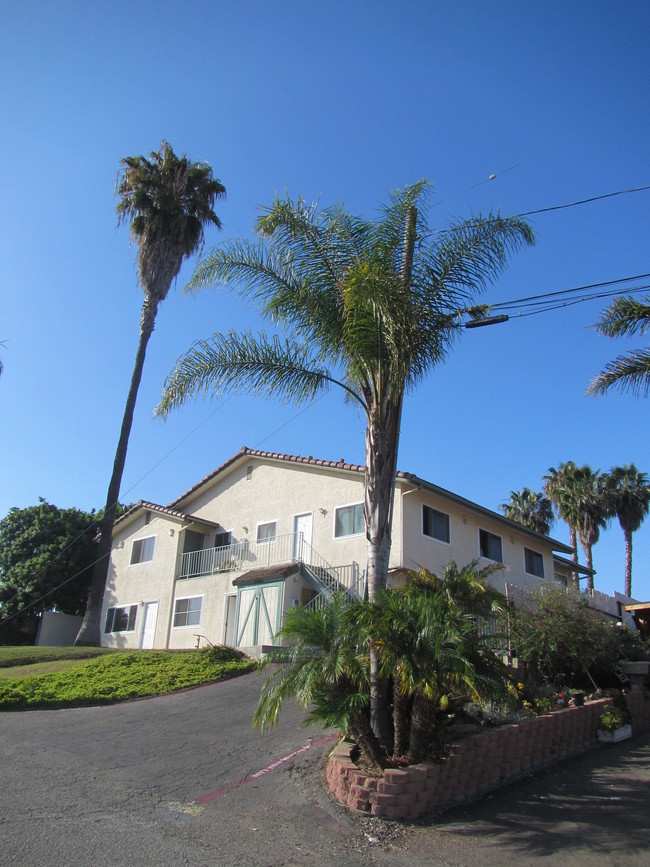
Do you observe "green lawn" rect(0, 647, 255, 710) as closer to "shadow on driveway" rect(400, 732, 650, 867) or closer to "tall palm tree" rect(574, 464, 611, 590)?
"shadow on driveway" rect(400, 732, 650, 867)

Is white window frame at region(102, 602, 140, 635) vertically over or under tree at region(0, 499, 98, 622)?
under

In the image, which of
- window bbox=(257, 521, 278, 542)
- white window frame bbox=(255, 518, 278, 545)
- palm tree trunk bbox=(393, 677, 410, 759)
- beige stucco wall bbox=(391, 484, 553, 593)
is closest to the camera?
palm tree trunk bbox=(393, 677, 410, 759)

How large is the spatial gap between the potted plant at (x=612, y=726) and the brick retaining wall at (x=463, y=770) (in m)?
0.76

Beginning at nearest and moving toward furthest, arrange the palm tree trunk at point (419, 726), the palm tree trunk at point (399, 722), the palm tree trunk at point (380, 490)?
the palm tree trunk at point (419, 726)
the palm tree trunk at point (399, 722)
the palm tree trunk at point (380, 490)

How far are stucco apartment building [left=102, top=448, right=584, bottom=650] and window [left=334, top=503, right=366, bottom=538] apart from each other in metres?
0.03

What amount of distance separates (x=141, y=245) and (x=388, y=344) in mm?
22658

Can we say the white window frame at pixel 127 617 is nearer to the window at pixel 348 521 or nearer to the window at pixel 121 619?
the window at pixel 121 619

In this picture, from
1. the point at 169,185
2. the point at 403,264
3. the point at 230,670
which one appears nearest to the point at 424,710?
the point at 403,264

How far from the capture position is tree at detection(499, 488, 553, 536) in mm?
42281

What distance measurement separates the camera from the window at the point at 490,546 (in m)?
22.6

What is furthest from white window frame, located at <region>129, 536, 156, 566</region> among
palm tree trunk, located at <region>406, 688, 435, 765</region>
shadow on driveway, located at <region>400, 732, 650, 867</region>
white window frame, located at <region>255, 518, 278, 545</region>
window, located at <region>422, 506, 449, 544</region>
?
palm tree trunk, located at <region>406, 688, 435, 765</region>

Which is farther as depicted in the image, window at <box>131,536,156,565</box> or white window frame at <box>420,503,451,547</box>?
window at <box>131,536,156,565</box>

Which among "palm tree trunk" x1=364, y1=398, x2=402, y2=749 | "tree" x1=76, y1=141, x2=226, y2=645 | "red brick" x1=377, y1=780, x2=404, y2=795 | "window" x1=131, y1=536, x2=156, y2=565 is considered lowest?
"red brick" x1=377, y1=780, x2=404, y2=795

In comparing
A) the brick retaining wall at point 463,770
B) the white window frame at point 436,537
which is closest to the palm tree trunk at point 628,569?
the white window frame at point 436,537
